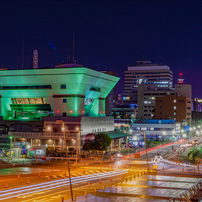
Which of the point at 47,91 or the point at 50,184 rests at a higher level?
the point at 47,91

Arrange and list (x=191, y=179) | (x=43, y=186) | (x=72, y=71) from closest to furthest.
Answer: (x=43, y=186)
(x=191, y=179)
(x=72, y=71)

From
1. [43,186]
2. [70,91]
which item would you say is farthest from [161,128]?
[43,186]

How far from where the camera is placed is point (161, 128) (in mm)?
121188

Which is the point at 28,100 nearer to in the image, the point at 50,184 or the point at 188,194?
the point at 50,184

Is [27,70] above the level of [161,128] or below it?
above

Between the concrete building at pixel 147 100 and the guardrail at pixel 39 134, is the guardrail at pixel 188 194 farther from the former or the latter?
the concrete building at pixel 147 100

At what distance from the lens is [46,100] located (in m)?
92.1

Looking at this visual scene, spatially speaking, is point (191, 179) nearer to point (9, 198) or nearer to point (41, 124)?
point (9, 198)

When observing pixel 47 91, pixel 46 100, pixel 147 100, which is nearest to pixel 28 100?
pixel 46 100

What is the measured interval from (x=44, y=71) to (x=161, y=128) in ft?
181

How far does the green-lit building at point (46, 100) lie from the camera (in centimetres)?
8439

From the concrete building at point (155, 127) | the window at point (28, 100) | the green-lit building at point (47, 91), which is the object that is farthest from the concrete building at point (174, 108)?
the window at point (28, 100)

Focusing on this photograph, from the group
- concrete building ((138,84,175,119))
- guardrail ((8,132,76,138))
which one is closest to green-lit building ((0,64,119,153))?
guardrail ((8,132,76,138))

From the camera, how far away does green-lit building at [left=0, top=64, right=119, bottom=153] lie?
8439cm
